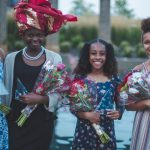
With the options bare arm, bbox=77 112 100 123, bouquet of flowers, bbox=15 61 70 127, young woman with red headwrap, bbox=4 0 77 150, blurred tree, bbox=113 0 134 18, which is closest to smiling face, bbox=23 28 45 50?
young woman with red headwrap, bbox=4 0 77 150

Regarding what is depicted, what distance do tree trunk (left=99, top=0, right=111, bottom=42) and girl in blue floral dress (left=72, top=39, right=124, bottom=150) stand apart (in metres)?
16.1

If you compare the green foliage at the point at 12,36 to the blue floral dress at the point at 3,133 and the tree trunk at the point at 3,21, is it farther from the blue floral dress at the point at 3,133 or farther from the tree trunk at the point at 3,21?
the blue floral dress at the point at 3,133

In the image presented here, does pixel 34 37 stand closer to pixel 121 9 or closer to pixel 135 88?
pixel 135 88

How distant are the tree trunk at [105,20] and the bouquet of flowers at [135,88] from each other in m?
16.5

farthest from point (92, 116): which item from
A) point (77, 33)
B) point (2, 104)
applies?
point (77, 33)

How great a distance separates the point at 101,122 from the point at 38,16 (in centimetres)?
113

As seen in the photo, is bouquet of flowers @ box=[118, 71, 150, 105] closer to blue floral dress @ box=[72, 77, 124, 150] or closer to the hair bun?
blue floral dress @ box=[72, 77, 124, 150]

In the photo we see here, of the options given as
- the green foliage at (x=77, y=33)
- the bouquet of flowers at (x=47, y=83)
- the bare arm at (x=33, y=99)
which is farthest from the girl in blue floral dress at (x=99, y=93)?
the green foliage at (x=77, y=33)

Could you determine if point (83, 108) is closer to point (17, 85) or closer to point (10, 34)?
point (17, 85)

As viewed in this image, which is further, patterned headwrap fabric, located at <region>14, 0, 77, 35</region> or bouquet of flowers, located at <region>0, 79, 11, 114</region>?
patterned headwrap fabric, located at <region>14, 0, 77, 35</region>

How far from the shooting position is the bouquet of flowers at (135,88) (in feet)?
13.3

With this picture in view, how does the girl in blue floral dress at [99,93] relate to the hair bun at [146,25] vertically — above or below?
below

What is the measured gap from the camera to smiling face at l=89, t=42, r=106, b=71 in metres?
4.55

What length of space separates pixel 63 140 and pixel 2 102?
3402 millimetres
